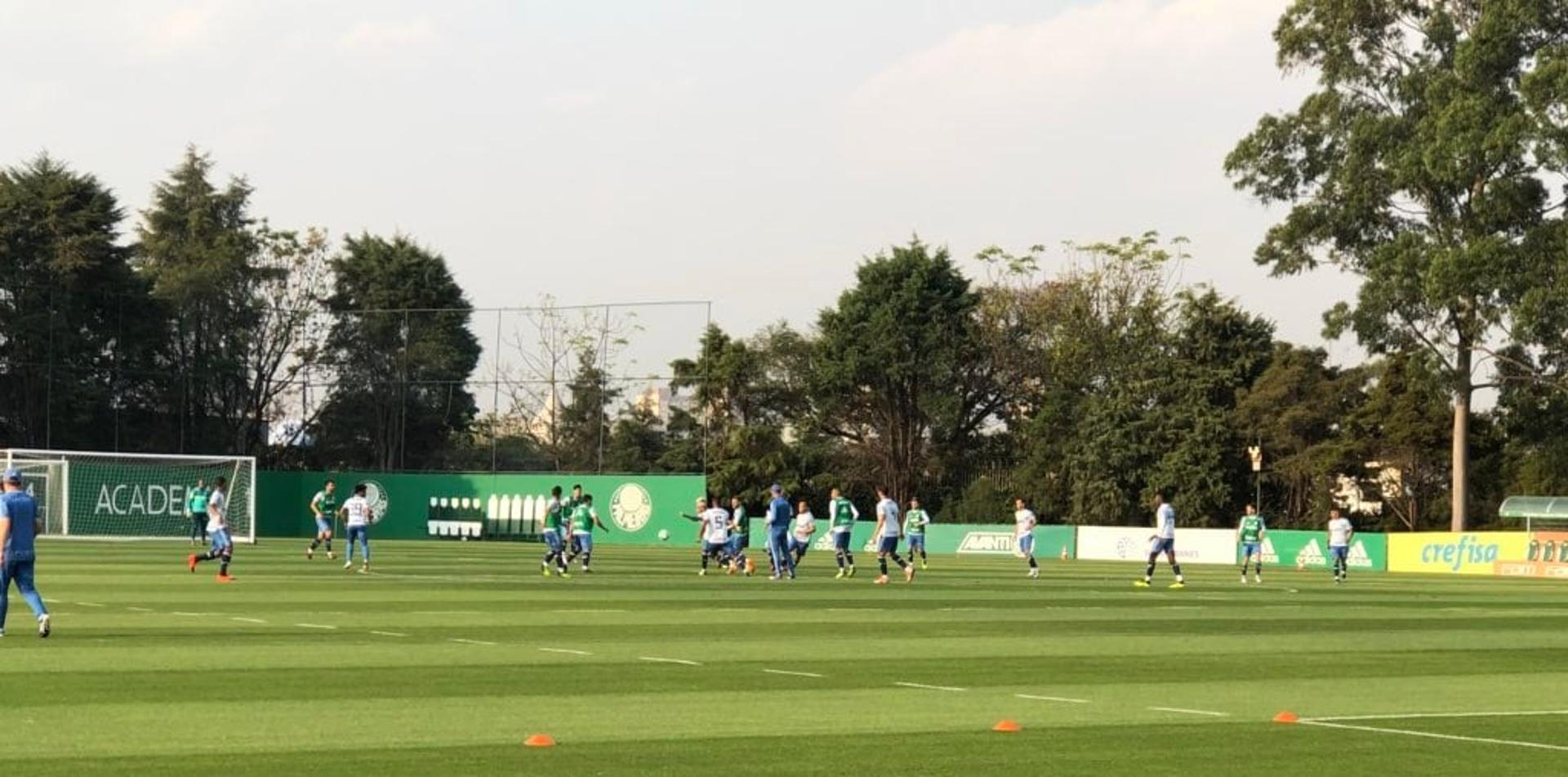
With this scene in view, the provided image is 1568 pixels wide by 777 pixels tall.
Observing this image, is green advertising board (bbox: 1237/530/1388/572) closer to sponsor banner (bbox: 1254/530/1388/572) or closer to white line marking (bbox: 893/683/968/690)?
sponsor banner (bbox: 1254/530/1388/572)

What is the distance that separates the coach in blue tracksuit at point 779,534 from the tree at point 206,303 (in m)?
50.5

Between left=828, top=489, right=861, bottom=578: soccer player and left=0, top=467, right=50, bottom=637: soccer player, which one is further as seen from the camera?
left=828, top=489, right=861, bottom=578: soccer player

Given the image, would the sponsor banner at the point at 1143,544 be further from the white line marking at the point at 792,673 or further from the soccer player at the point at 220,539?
the white line marking at the point at 792,673

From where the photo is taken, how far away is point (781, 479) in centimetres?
9569

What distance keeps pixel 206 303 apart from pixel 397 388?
13.3m

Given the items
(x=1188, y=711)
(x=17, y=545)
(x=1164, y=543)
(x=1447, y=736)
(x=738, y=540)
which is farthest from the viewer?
(x=738, y=540)

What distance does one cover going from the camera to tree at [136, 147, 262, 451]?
90.6m

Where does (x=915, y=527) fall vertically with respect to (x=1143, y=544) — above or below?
above

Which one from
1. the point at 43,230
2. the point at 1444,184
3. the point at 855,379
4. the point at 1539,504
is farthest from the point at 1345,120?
the point at 43,230

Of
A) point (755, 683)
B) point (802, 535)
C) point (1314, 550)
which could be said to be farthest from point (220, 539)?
point (1314, 550)

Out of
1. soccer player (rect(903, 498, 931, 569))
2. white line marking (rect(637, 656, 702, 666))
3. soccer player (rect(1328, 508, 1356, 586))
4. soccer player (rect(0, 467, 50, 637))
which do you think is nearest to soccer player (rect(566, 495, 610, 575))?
soccer player (rect(903, 498, 931, 569))

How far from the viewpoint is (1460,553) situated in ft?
208

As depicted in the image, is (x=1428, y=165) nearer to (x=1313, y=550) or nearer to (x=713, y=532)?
(x=1313, y=550)

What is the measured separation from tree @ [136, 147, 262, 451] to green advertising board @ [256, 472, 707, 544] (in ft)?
13.4
